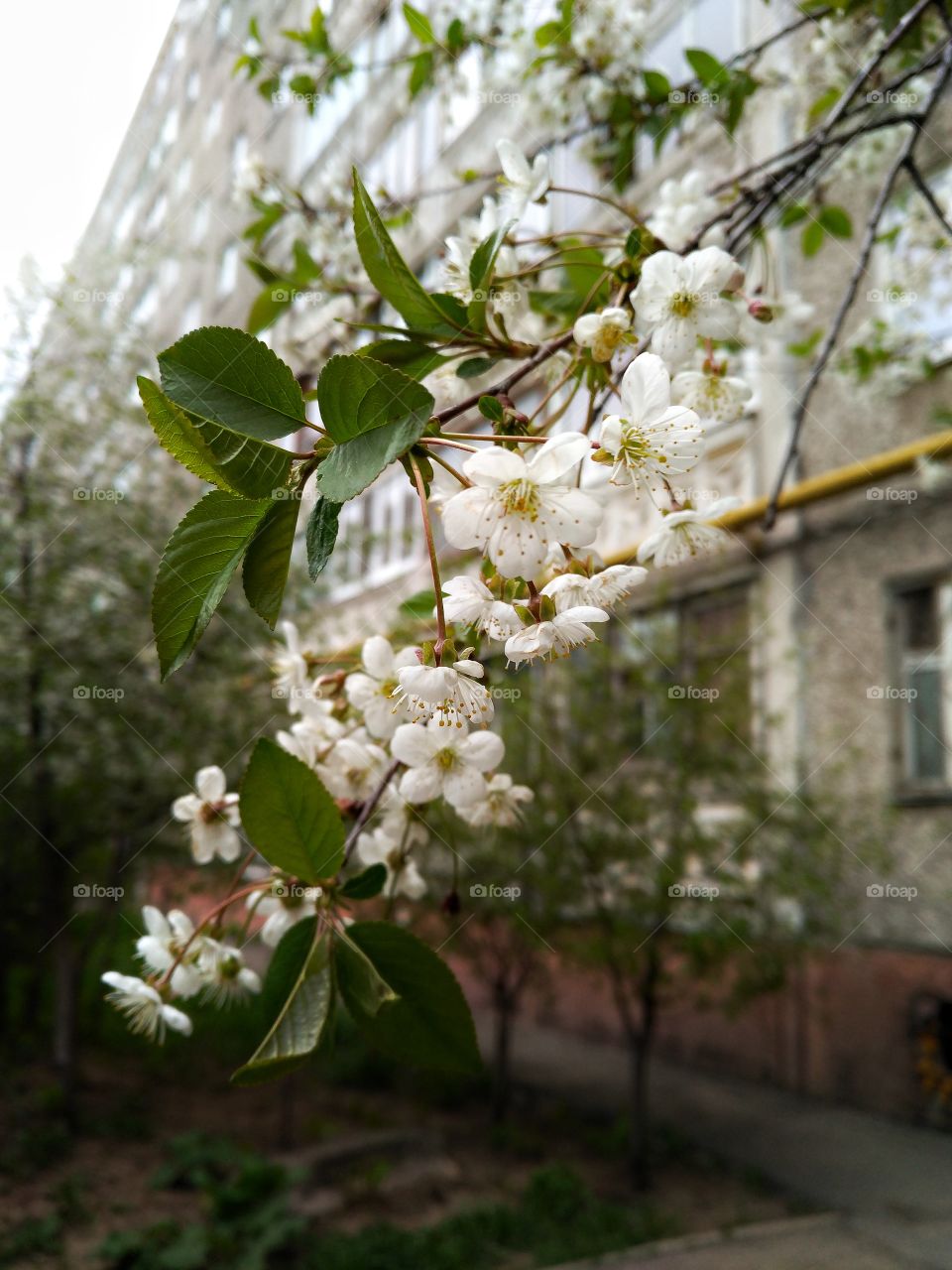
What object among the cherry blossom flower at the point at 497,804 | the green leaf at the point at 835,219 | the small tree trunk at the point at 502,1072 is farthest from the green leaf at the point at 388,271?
the small tree trunk at the point at 502,1072

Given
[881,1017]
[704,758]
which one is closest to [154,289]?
[704,758]

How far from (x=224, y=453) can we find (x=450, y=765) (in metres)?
0.40

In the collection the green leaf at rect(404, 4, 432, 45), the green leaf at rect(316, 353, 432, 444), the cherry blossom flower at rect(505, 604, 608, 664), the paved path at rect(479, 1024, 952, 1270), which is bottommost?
the paved path at rect(479, 1024, 952, 1270)

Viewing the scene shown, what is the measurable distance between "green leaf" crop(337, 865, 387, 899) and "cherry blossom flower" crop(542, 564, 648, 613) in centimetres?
30

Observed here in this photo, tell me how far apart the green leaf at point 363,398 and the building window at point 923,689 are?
210 inches

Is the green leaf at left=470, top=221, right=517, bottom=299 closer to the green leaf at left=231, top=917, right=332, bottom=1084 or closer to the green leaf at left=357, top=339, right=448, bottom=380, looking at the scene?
the green leaf at left=357, top=339, right=448, bottom=380

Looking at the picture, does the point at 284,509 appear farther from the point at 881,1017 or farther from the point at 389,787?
the point at 881,1017

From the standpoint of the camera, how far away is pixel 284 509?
2.33 feet

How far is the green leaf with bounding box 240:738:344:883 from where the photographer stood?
84 cm

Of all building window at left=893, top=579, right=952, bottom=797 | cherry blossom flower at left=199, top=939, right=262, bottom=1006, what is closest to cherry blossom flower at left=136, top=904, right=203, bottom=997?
cherry blossom flower at left=199, top=939, right=262, bottom=1006

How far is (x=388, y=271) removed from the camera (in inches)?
34.1

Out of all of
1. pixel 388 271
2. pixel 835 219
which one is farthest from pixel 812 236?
pixel 388 271

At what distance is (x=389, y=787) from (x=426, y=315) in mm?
469

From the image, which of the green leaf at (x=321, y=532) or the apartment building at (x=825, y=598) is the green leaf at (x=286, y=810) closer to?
the green leaf at (x=321, y=532)
